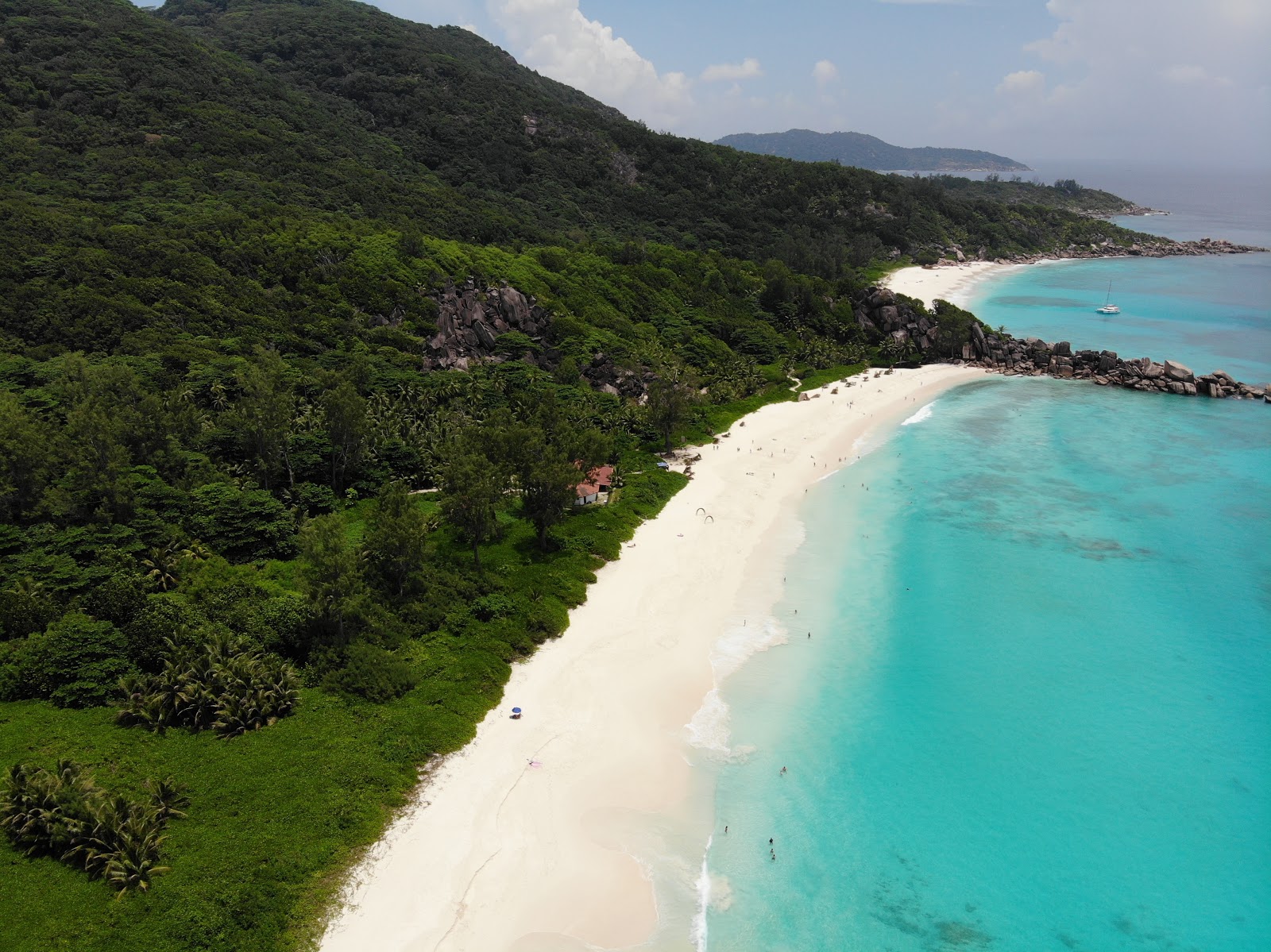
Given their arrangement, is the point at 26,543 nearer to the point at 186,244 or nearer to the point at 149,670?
the point at 149,670

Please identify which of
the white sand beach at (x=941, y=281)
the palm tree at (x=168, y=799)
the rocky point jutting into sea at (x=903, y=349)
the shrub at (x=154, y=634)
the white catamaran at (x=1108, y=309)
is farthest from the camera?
the white sand beach at (x=941, y=281)

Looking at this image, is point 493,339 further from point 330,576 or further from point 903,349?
point 903,349

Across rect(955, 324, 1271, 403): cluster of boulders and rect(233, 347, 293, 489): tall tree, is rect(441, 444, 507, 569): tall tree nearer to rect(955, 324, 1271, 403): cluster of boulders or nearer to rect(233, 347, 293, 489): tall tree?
rect(233, 347, 293, 489): tall tree

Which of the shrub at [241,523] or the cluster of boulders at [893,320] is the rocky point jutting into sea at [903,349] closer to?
the cluster of boulders at [893,320]

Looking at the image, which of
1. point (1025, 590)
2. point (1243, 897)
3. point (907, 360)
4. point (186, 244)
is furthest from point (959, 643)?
point (186, 244)

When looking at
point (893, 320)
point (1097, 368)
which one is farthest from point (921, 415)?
point (1097, 368)

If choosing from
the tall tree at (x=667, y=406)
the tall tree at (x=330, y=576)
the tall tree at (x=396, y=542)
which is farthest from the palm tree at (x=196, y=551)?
the tall tree at (x=667, y=406)
